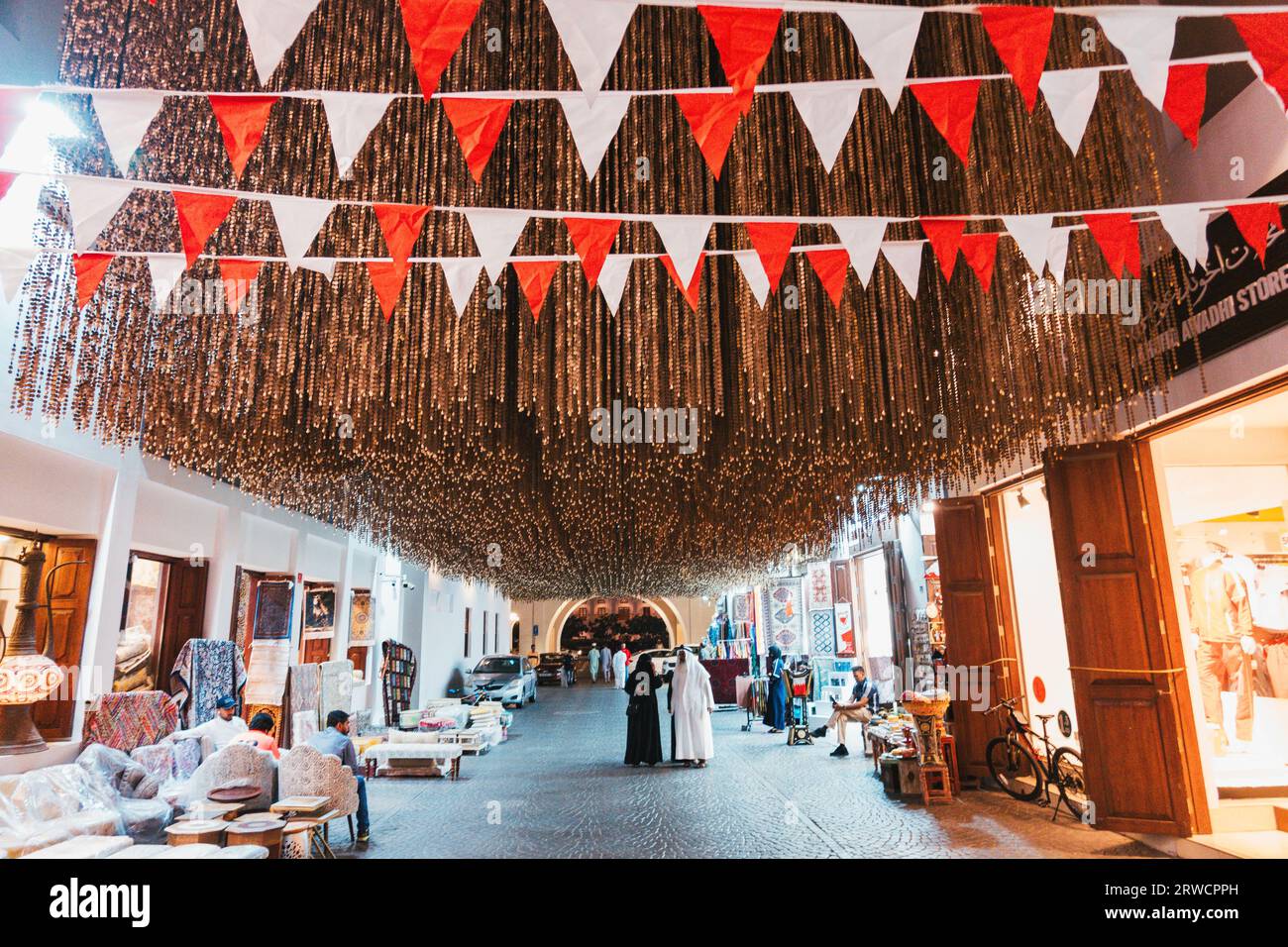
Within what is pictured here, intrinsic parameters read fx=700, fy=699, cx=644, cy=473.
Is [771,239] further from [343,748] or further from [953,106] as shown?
[343,748]

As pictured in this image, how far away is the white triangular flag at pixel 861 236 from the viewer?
318 centimetres

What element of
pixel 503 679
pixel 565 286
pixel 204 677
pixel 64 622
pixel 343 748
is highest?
pixel 565 286

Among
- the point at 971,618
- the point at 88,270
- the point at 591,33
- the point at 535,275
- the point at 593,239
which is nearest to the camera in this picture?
the point at 591,33

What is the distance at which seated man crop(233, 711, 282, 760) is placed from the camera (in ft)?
16.8

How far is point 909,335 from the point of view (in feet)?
15.5

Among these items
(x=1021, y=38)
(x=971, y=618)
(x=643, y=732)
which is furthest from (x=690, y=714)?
(x=1021, y=38)

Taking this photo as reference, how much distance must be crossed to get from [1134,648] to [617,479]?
476cm

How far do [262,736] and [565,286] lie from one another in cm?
399

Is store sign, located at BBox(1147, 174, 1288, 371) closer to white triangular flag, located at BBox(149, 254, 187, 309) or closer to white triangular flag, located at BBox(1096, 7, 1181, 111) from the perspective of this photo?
white triangular flag, located at BBox(1096, 7, 1181, 111)

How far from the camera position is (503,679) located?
16438mm

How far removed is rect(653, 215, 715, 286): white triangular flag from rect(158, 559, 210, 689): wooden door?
707cm

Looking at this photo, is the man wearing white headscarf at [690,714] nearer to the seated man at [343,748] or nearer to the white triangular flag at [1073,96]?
the seated man at [343,748]

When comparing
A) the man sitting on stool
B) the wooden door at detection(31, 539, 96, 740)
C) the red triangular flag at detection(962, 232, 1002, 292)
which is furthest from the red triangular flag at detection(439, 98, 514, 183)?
the man sitting on stool
